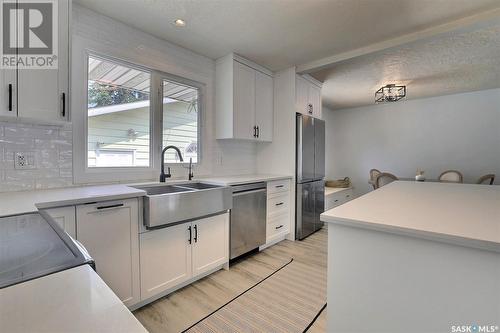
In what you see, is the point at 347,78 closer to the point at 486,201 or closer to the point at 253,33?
the point at 253,33

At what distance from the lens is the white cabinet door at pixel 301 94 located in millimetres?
3385

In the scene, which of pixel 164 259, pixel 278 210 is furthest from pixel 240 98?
pixel 164 259

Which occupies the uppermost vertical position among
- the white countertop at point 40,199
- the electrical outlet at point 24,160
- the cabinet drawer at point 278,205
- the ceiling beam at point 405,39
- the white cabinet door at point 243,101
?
the ceiling beam at point 405,39

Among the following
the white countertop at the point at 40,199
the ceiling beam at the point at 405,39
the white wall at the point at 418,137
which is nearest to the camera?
the white countertop at the point at 40,199

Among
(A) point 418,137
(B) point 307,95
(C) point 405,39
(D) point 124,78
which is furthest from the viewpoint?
(A) point 418,137

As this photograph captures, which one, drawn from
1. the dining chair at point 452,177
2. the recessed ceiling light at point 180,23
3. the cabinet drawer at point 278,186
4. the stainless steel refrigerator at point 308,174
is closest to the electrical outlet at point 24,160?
the recessed ceiling light at point 180,23

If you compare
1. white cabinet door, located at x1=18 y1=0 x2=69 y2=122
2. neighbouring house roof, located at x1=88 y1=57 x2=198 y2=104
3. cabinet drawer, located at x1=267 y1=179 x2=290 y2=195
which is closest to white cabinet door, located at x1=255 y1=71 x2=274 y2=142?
cabinet drawer, located at x1=267 y1=179 x2=290 y2=195

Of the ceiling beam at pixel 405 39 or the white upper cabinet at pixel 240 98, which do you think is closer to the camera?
the ceiling beam at pixel 405 39

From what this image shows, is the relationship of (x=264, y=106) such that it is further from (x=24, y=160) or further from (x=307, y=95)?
(x=24, y=160)

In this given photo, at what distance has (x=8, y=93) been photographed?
1.43m

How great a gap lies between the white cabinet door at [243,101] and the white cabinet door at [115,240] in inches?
63.9

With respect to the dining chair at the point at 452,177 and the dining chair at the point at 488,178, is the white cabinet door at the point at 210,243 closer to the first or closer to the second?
the dining chair at the point at 452,177

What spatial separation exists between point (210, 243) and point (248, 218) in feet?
2.00

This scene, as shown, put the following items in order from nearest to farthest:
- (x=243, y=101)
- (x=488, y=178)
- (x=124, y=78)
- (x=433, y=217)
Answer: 1. (x=433, y=217)
2. (x=124, y=78)
3. (x=243, y=101)
4. (x=488, y=178)
